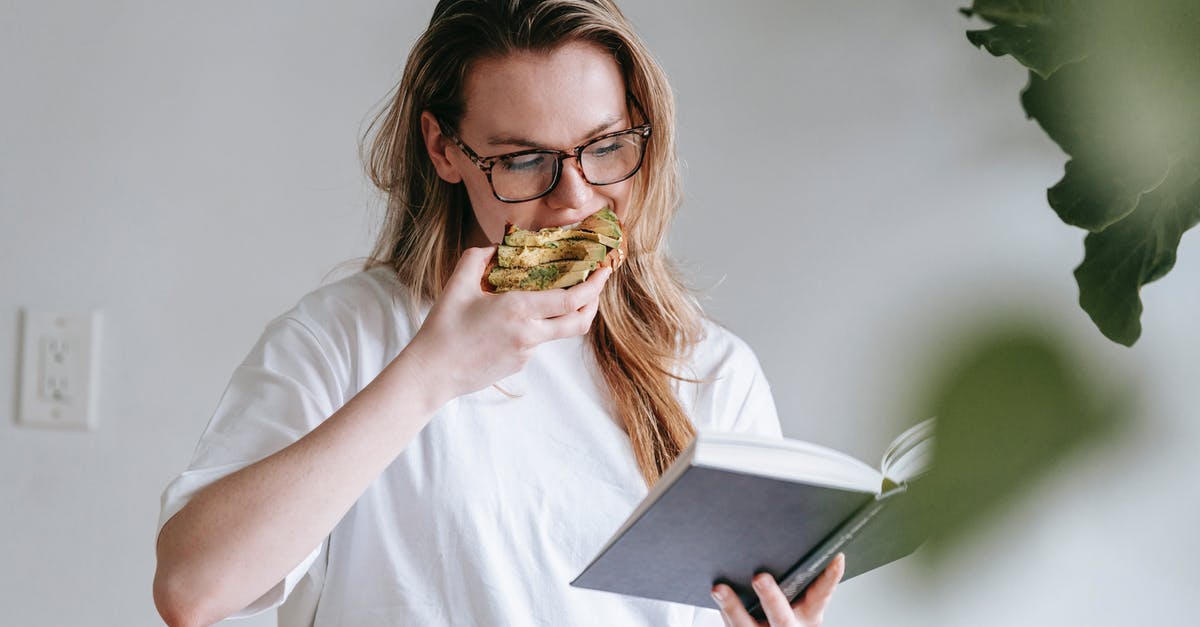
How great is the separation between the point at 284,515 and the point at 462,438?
316mm

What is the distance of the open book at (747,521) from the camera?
2.38ft

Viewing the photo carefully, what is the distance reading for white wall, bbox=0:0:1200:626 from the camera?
158 cm

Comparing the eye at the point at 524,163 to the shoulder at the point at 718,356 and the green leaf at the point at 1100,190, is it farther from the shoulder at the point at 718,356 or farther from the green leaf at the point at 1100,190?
the green leaf at the point at 1100,190

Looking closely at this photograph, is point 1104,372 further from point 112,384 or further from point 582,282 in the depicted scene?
point 112,384

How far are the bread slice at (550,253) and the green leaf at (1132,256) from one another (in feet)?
3.04

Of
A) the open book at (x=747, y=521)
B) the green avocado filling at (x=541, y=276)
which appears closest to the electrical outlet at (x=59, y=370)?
the green avocado filling at (x=541, y=276)

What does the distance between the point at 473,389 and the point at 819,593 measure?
15.1 inches

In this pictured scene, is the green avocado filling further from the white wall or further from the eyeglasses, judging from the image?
the white wall

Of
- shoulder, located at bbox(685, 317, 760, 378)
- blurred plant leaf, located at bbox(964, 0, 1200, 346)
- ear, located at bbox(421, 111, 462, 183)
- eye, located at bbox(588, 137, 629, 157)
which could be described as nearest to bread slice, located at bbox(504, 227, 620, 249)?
eye, located at bbox(588, 137, 629, 157)

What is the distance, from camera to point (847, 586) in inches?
64.4

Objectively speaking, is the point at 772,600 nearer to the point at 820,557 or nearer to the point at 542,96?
the point at 820,557

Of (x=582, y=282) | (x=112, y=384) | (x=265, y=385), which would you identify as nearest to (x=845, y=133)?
(x=582, y=282)

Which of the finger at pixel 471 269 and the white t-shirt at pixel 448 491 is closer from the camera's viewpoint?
the finger at pixel 471 269

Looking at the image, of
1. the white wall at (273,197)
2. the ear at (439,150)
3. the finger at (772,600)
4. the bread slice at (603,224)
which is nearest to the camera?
the finger at (772,600)
